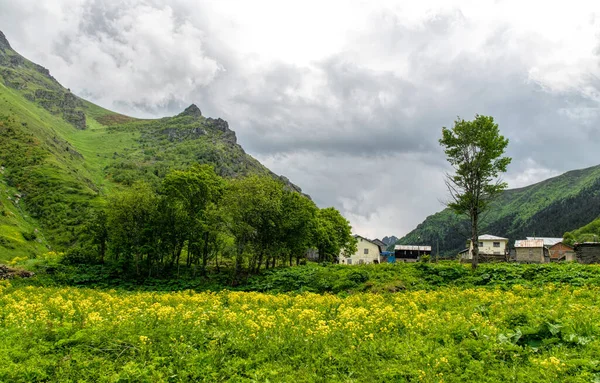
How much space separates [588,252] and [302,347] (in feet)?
126

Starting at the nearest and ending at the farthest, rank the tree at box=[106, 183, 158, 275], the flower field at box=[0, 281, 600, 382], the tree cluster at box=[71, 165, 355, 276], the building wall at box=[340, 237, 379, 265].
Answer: the flower field at box=[0, 281, 600, 382] → the tree cluster at box=[71, 165, 355, 276] → the tree at box=[106, 183, 158, 275] → the building wall at box=[340, 237, 379, 265]

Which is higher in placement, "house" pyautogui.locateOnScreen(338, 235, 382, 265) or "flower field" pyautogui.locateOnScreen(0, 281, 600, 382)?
"house" pyautogui.locateOnScreen(338, 235, 382, 265)

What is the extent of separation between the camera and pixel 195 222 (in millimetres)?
37844

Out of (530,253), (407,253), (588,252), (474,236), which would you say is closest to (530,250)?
(530,253)

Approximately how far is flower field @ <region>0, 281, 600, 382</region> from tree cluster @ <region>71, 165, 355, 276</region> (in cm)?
2301

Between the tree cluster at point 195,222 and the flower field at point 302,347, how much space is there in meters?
23.0

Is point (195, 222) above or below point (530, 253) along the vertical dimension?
above

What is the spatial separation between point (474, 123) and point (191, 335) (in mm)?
28249

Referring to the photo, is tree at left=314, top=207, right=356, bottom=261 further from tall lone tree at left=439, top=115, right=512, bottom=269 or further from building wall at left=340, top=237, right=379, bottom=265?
building wall at left=340, top=237, right=379, bottom=265

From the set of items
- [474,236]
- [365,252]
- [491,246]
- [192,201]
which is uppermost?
[192,201]

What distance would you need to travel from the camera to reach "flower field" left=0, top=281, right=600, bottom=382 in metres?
8.00

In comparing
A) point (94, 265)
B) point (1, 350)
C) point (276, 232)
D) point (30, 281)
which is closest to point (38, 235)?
point (94, 265)

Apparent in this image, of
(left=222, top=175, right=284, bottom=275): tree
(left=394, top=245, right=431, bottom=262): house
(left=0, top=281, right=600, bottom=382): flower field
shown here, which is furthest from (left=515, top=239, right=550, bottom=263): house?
(left=0, top=281, right=600, bottom=382): flower field

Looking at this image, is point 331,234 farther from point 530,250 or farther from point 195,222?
point 530,250
